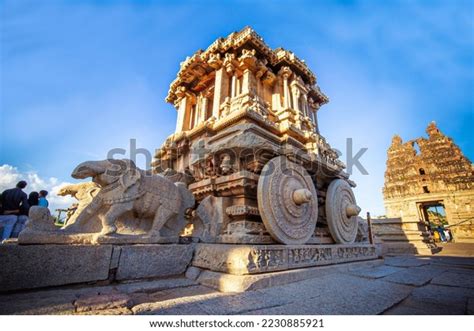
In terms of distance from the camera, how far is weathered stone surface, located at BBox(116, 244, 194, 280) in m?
2.10

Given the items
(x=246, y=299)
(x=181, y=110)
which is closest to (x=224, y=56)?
(x=181, y=110)

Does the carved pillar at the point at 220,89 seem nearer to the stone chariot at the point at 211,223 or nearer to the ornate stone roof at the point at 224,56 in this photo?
the ornate stone roof at the point at 224,56

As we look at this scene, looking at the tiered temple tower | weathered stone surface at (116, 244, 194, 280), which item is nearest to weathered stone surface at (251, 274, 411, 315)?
weathered stone surface at (116, 244, 194, 280)

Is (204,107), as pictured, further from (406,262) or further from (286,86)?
(406,262)

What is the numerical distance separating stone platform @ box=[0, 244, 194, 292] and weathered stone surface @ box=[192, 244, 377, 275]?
38cm

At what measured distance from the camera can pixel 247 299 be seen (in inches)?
64.7

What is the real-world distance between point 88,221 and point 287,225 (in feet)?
7.61

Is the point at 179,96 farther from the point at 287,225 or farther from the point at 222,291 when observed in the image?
the point at 222,291

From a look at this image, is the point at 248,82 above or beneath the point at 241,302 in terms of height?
above

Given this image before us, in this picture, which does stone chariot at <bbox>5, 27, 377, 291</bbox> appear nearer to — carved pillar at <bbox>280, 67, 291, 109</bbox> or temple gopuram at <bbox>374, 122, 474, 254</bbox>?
carved pillar at <bbox>280, 67, 291, 109</bbox>

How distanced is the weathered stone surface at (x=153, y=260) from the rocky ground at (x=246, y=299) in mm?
117

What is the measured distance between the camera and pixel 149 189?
268cm

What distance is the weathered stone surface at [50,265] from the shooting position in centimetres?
162

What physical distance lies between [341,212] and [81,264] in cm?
366
